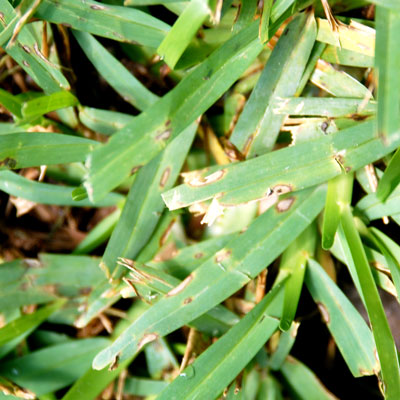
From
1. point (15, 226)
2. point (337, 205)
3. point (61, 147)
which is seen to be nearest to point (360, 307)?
point (337, 205)

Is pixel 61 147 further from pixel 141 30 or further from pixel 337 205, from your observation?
pixel 337 205

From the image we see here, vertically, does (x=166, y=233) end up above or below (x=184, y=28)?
below

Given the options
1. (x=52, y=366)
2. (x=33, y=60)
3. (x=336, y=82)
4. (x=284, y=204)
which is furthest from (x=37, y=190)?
(x=336, y=82)

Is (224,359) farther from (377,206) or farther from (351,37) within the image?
(351,37)

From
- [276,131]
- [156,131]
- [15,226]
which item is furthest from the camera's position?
[15,226]

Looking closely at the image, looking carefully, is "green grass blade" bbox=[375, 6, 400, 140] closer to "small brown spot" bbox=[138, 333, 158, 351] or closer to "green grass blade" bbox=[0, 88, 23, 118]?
"small brown spot" bbox=[138, 333, 158, 351]

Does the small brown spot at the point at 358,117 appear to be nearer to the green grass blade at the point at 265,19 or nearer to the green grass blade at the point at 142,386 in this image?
the green grass blade at the point at 265,19

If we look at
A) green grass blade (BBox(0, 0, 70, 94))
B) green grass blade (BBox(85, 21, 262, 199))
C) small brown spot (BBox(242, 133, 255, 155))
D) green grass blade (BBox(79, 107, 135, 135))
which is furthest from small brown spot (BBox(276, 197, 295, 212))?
green grass blade (BBox(0, 0, 70, 94))
